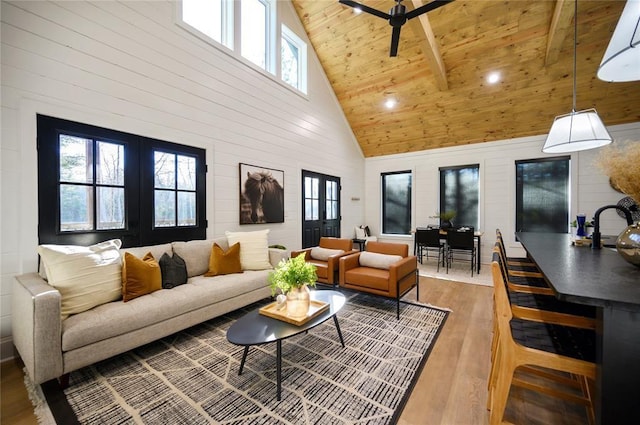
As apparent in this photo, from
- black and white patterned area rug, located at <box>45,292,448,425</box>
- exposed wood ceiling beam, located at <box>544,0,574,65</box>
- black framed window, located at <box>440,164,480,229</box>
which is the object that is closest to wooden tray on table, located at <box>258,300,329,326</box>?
black and white patterned area rug, located at <box>45,292,448,425</box>

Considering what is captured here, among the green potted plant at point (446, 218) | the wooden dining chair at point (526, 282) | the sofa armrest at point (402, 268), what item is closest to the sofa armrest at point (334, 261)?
the sofa armrest at point (402, 268)

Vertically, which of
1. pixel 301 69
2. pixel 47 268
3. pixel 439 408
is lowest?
pixel 439 408

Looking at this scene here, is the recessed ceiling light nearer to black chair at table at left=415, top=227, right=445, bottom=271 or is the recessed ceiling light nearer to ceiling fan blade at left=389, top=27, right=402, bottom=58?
ceiling fan blade at left=389, top=27, right=402, bottom=58

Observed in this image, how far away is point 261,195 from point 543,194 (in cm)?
565

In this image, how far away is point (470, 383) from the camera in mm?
1865

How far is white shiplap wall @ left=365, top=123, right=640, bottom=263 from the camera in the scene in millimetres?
4578

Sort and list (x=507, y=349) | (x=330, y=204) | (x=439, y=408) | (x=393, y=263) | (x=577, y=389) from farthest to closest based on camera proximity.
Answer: (x=330, y=204), (x=393, y=263), (x=577, y=389), (x=439, y=408), (x=507, y=349)

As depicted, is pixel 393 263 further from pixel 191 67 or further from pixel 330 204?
pixel 191 67

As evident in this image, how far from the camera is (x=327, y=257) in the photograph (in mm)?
3748

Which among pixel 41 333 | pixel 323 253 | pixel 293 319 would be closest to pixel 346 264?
pixel 323 253

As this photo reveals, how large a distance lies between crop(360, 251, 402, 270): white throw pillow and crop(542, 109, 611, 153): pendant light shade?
1.91 metres

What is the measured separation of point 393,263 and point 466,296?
1.46 m

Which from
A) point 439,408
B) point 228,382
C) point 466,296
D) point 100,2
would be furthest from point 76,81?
point 466,296

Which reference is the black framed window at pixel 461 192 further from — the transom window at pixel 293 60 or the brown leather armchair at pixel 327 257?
the transom window at pixel 293 60
